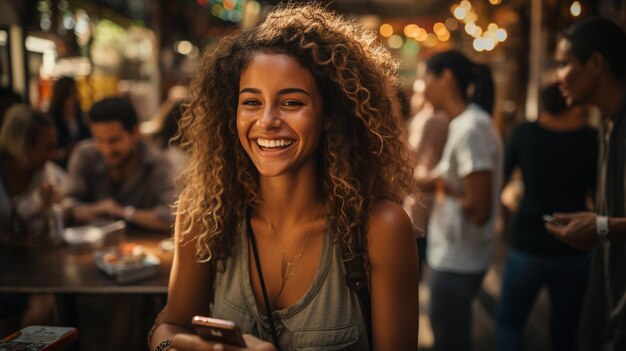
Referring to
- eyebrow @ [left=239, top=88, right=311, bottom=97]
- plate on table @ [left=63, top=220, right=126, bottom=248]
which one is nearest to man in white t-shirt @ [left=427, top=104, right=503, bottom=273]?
eyebrow @ [left=239, top=88, right=311, bottom=97]

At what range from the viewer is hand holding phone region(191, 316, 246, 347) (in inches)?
52.5

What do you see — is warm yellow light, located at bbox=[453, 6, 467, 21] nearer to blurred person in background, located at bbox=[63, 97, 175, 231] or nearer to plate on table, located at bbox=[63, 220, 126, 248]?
blurred person in background, located at bbox=[63, 97, 175, 231]

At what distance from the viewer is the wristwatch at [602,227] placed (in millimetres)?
2143

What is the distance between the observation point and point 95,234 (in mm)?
3195

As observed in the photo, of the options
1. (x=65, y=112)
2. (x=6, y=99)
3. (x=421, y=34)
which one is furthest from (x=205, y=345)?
(x=421, y=34)

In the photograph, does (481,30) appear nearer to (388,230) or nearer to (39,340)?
(388,230)

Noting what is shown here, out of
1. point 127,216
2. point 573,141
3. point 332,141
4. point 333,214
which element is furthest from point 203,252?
point 573,141

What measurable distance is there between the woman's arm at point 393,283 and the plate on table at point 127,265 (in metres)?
1.42

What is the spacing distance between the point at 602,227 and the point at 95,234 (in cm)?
279

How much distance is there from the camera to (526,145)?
306 centimetres

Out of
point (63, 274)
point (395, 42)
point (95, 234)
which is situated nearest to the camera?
point (63, 274)

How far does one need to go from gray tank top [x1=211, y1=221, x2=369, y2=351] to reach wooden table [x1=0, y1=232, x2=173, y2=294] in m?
0.92

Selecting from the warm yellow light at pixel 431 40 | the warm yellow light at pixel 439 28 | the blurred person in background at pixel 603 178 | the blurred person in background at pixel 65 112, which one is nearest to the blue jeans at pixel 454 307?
the blurred person in background at pixel 603 178

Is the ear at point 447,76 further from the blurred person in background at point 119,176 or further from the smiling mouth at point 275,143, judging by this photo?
the blurred person in background at point 119,176
